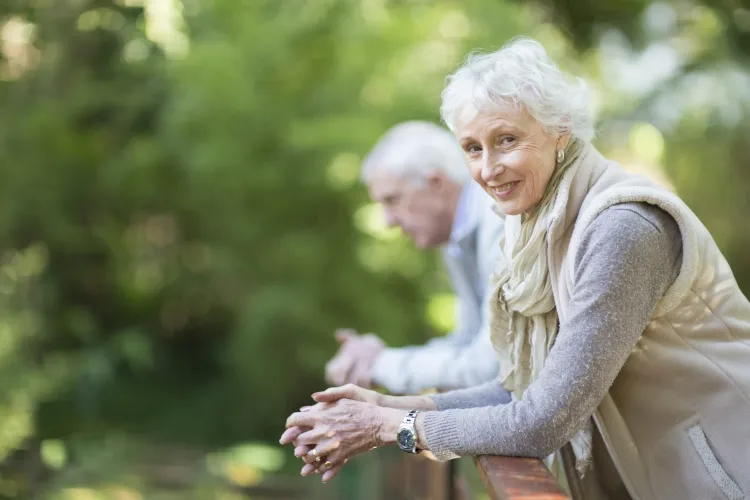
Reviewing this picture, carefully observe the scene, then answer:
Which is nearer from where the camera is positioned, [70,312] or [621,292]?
[621,292]

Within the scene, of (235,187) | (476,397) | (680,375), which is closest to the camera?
(680,375)

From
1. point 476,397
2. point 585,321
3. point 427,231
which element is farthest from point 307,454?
point 427,231

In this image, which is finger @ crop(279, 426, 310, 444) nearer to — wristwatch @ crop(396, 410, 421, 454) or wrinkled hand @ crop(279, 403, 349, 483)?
wrinkled hand @ crop(279, 403, 349, 483)

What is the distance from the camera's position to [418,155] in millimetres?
2293

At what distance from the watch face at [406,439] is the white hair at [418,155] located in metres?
1.02

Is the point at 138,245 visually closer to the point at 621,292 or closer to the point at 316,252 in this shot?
the point at 316,252

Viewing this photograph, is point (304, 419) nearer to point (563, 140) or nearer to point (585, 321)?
point (585, 321)

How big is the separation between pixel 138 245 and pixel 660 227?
6162 mm

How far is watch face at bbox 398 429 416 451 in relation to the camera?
139 centimetres

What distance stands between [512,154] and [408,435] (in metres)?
0.48

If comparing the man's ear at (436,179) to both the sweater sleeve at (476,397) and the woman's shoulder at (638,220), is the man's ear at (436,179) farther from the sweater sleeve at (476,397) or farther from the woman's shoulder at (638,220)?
the woman's shoulder at (638,220)

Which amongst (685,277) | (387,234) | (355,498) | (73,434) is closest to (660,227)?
(685,277)

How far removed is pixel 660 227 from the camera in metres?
1.27

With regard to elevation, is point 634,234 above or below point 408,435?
above
